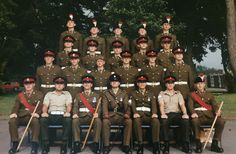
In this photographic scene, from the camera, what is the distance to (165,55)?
35.0 ft

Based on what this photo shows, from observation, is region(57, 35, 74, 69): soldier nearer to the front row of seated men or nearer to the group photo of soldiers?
the group photo of soldiers

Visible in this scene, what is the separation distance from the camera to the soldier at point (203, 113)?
8.70 meters

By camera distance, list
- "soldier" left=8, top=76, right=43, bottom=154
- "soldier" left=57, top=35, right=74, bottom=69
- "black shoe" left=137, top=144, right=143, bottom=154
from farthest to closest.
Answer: "soldier" left=57, top=35, right=74, bottom=69
"soldier" left=8, top=76, right=43, bottom=154
"black shoe" left=137, top=144, right=143, bottom=154

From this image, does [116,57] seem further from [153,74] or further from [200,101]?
[200,101]

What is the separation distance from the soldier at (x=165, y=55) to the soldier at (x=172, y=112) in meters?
1.47

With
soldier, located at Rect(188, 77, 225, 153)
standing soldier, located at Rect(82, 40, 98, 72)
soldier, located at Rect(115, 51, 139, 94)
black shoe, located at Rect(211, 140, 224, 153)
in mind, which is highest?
standing soldier, located at Rect(82, 40, 98, 72)

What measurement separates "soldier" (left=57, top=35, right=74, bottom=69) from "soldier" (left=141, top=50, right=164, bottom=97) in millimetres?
2098

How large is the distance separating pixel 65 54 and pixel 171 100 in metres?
3.26

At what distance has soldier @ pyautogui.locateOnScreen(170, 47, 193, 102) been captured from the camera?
387 inches

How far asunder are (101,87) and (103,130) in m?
1.48

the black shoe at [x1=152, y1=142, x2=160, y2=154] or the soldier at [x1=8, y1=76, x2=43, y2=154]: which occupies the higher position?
the soldier at [x1=8, y1=76, x2=43, y2=154]

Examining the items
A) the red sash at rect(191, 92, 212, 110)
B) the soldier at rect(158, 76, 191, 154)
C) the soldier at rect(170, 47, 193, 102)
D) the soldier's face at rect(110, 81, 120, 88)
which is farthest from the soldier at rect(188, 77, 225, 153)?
the soldier's face at rect(110, 81, 120, 88)

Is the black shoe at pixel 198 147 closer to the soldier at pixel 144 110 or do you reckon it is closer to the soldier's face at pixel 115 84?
the soldier at pixel 144 110

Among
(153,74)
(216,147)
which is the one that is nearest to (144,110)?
(153,74)
